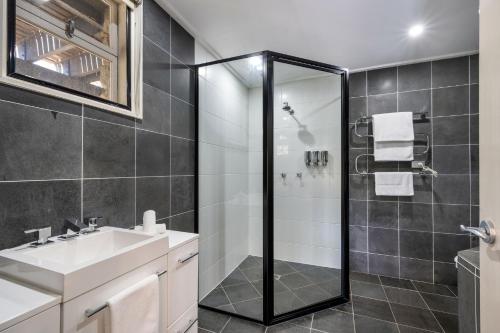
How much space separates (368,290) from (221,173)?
1.93 metres

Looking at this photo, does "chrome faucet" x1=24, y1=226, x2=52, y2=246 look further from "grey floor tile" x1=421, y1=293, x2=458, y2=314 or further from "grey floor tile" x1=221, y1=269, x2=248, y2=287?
"grey floor tile" x1=421, y1=293, x2=458, y2=314

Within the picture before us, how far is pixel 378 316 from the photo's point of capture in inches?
76.9

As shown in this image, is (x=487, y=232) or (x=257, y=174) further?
(x=257, y=174)

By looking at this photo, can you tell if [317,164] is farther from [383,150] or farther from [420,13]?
[420,13]

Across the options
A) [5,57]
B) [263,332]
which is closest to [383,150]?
[263,332]

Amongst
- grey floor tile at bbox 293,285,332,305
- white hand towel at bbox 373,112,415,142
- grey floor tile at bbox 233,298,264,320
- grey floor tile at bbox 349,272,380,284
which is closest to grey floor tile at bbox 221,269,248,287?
grey floor tile at bbox 233,298,264,320

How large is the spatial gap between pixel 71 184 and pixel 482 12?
6.28 feet

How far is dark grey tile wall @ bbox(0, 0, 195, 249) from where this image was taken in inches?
39.4

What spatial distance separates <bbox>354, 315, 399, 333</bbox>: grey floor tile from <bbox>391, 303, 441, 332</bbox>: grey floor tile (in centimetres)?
11

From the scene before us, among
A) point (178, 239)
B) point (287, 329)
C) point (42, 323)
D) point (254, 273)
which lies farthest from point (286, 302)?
point (42, 323)

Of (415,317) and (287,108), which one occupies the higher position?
(287,108)

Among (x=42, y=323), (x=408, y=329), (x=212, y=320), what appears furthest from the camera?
(x=212, y=320)

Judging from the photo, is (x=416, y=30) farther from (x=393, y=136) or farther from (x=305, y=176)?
(x=305, y=176)

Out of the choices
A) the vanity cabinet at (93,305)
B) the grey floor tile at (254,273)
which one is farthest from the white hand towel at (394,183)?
the vanity cabinet at (93,305)
